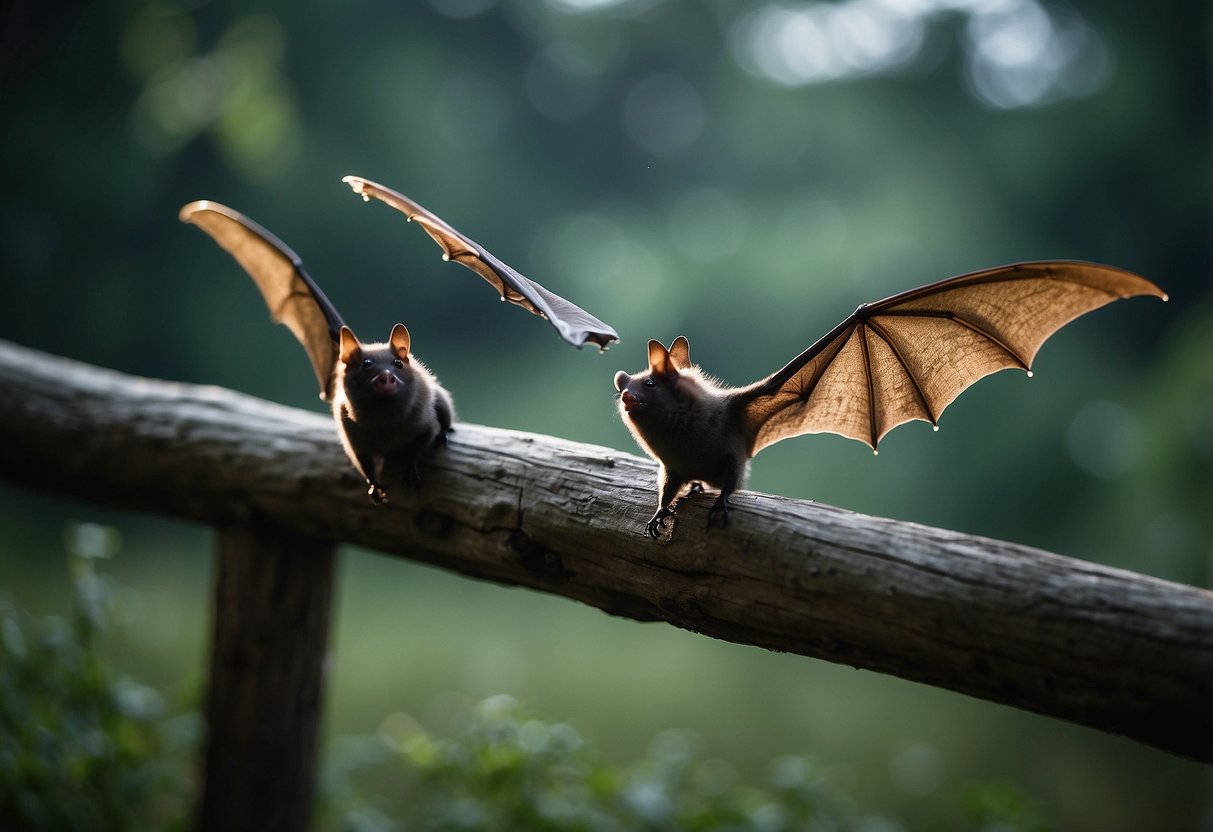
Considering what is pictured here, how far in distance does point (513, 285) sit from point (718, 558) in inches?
26.7

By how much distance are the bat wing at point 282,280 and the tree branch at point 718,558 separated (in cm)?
23

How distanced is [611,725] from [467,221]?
11.3 feet

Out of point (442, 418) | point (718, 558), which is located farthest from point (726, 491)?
point (442, 418)

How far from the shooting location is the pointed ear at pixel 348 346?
2146 mm

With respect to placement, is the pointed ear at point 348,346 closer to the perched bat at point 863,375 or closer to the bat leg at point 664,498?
the perched bat at point 863,375

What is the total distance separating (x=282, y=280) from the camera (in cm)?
248

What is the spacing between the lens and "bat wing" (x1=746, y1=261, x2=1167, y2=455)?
1862 millimetres

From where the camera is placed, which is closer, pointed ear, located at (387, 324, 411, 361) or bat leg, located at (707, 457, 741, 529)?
bat leg, located at (707, 457, 741, 529)

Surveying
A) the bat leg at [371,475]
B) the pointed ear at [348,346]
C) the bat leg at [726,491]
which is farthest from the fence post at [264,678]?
the bat leg at [726,491]

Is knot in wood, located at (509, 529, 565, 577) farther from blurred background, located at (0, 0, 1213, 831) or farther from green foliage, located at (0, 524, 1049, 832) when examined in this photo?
blurred background, located at (0, 0, 1213, 831)

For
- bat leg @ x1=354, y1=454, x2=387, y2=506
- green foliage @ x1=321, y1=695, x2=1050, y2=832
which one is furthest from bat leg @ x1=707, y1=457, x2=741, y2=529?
green foliage @ x1=321, y1=695, x2=1050, y2=832

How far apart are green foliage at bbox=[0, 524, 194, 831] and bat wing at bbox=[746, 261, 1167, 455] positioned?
214cm

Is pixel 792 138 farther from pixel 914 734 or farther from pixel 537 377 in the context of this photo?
pixel 914 734

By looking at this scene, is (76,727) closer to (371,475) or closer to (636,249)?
(371,475)
